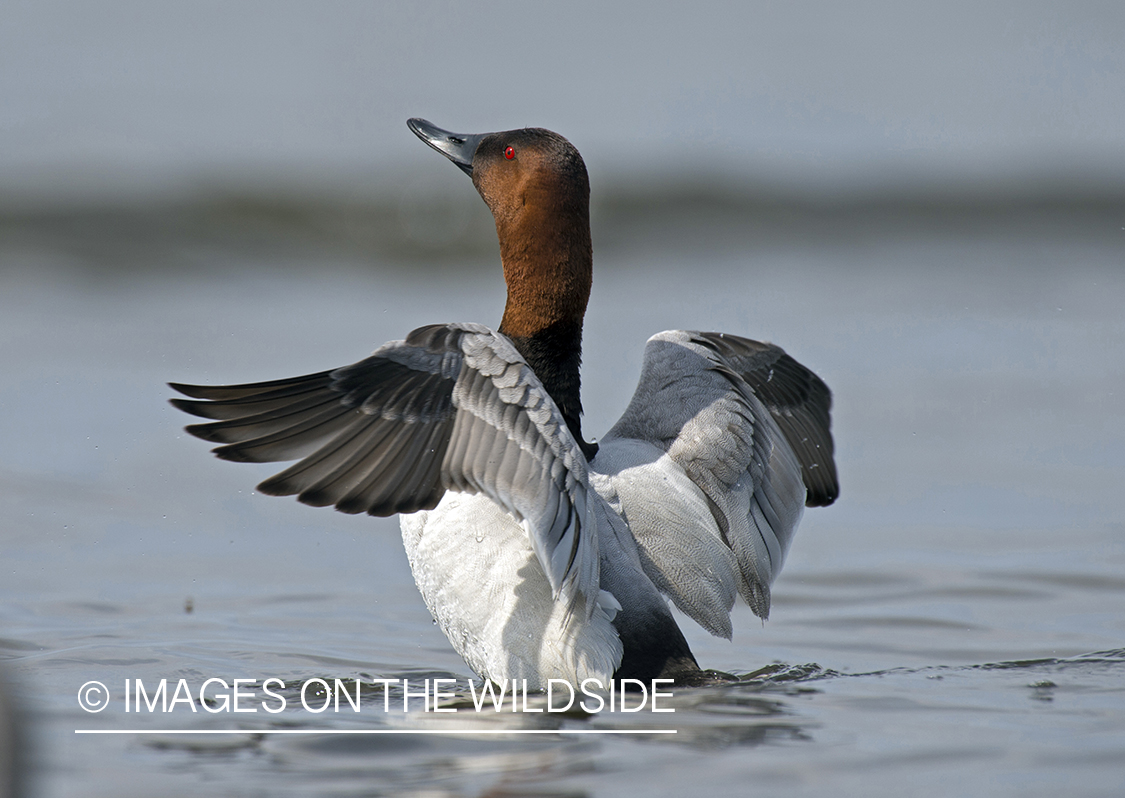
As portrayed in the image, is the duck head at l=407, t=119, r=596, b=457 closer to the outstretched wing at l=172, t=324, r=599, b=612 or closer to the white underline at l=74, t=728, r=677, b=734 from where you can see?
the outstretched wing at l=172, t=324, r=599, b=612

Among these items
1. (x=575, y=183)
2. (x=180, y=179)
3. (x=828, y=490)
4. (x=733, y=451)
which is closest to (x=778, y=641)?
(x=828, y=490)

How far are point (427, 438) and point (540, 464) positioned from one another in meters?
0.34

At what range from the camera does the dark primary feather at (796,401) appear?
549 centimetres

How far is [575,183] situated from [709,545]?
4.37ft

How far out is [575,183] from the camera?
488 centimetres

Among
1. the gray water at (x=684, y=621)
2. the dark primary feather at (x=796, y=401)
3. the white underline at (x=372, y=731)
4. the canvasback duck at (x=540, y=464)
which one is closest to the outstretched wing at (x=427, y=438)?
the canvasback duck at (x=540, y=464)

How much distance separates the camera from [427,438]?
4.08 meters

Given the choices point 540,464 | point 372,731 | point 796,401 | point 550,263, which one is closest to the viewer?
point 372,731

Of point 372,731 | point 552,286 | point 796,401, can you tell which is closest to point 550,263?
point 552,286

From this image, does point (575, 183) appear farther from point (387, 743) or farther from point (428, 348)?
point (387, 743)

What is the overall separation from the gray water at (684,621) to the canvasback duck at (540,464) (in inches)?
13.5

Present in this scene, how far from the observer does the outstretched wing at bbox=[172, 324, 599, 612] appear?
3.91m

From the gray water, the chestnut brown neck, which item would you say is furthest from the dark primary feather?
the chestnut brown neck

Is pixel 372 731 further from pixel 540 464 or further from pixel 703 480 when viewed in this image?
pixel 703 480
